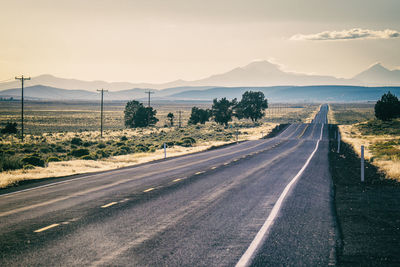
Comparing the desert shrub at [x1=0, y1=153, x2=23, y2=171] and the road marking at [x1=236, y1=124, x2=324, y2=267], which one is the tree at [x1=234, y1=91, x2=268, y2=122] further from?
the road marking at [x1=236, y1=124, x2=324, y2=267]

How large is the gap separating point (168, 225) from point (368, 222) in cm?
458

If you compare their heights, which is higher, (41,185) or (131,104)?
(131,104)

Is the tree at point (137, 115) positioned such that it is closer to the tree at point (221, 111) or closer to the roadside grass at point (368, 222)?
the tree at point (221, 111)

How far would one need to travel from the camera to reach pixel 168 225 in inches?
330

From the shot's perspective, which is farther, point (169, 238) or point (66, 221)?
point (66, 221)

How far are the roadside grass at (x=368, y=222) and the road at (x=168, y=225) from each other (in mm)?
329

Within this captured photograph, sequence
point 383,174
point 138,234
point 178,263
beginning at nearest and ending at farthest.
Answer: point 178,263, point 138,234, point 383,174

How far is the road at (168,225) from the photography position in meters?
6.32

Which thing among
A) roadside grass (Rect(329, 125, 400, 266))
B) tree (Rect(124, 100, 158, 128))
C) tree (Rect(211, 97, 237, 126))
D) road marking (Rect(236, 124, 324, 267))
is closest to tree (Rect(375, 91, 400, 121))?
tree (Rect(211, 97, 237, 126))

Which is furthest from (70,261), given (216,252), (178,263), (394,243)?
(394,243)

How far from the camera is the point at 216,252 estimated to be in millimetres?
6551

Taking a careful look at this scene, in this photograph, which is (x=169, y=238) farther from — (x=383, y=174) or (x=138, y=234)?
(x=383, y=174)

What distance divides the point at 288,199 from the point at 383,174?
26.7 feet

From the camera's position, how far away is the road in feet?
20.7
